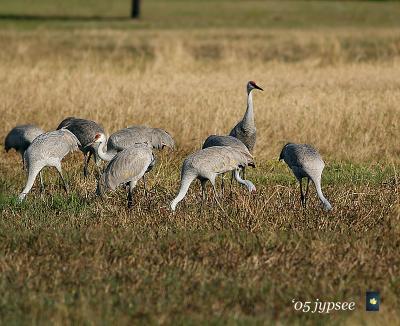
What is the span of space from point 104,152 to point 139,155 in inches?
57.5

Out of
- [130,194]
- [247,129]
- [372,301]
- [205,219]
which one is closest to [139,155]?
[130,194]

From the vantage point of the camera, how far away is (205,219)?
8891mm

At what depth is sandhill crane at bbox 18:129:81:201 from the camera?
10680mm

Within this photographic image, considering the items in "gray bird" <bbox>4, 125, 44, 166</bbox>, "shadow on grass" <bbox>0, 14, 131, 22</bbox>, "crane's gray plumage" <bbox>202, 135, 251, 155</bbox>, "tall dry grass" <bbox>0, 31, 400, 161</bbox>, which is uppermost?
"crane's gray plumage" <bbox>202, 135, 251, 155</bbox>

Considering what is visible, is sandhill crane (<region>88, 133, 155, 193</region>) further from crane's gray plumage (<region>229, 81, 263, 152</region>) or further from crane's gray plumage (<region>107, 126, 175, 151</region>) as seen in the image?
crane's gray plumage (<region>229, 81, 263, 152</region>)

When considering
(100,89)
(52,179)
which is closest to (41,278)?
(52,179)

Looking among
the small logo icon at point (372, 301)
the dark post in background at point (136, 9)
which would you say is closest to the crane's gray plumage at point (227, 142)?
the small logo icon at point (372, 301)

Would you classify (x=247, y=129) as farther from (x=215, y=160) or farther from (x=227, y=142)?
(x=215, y=160)

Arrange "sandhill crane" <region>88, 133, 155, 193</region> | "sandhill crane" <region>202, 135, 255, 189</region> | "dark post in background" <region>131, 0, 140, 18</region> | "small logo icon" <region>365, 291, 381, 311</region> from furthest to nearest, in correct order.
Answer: "dark post in background" <region>131, 0, 140, 18</region> < "sandhill crane" <region>88, 133, 155, 193</region> < "sandhill crane" <region>202, 135, 255, 189</region> < "small logo icon" <region>365, 291, 381, 311</region>

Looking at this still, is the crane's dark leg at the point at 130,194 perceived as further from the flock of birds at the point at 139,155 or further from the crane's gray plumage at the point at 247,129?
the crane's gray plumage at the point at 247,129

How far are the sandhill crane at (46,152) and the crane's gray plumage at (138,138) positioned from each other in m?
0.73

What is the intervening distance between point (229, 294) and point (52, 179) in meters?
5.92

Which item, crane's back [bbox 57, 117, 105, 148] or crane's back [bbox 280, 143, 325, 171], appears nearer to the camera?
crane's back [bbox 280, 143, 325, 171]

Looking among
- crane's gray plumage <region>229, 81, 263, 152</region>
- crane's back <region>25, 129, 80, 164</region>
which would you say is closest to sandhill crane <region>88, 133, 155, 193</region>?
crane's back <region>25, 129, 80, 164</region>
